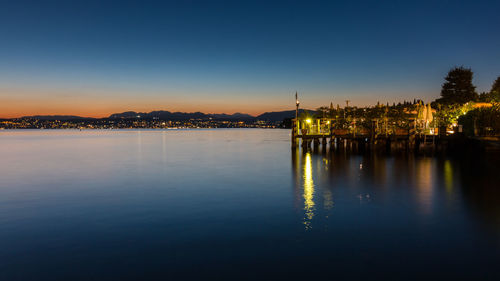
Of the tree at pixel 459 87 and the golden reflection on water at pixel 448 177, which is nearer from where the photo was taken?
the golden reflection on water at pixel 448 177

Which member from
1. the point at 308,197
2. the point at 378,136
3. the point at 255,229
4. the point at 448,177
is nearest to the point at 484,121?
the point at 378,136

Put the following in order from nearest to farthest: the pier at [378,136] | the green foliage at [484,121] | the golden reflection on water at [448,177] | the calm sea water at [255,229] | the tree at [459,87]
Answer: the calm sea water at [255,229], the golden reflection on water at [448,177], the green foliage at [484,121], the pier at [378,136], the tree at [459,87]

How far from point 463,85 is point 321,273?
303 feet

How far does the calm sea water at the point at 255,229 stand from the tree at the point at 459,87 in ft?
230

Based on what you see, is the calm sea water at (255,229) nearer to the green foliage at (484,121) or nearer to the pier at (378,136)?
the pier at (378,136)

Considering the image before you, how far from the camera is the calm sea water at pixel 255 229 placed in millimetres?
8695

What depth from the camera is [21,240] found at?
36.9 ft

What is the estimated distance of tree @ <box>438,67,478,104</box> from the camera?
82669 mm

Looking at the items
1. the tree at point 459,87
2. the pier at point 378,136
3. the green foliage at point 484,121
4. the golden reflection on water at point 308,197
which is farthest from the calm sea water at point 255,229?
the tree at point 459,87

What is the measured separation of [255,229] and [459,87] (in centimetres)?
9024

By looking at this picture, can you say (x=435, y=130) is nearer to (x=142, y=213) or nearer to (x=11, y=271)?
(x=142, y=213)

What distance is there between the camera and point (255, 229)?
1212cm

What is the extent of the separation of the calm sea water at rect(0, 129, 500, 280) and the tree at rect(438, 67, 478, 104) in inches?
2754

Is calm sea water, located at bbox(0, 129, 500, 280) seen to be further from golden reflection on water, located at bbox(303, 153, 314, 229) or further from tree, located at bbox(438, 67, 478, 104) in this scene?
tree, located at bbox(438, 67, 478, 104)
